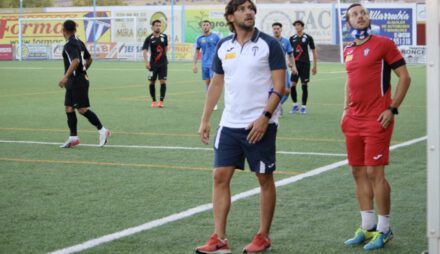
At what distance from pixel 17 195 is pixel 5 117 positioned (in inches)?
419

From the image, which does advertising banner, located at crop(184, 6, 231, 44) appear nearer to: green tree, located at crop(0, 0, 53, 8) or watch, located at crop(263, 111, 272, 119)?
green tree, located at crop(0, 0, 53, 8)

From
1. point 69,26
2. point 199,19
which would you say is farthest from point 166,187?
point 199,19

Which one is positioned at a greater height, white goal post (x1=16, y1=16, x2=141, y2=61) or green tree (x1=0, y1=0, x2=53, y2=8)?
green tree (x1=0, y1=0, x2=53, y2=8)

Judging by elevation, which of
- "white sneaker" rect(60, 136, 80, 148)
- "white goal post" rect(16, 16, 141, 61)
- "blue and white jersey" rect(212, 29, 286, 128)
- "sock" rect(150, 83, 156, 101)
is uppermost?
"white goal post" rect(16, 16, 141, 61)

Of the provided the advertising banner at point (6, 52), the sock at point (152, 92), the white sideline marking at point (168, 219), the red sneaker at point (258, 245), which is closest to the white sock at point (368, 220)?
the red sneaker at point (258, 245)

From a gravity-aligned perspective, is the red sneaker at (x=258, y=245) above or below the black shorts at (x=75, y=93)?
below

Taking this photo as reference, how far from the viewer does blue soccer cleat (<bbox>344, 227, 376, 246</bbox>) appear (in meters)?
7.55

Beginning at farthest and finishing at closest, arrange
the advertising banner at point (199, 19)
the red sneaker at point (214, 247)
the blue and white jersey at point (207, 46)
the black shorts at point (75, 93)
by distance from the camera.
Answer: the advertising banner at point (199, 19), the blue and white jersey at point (207, 46), the black shorts at point (75, 93), the red sneaker at point (214, 247)

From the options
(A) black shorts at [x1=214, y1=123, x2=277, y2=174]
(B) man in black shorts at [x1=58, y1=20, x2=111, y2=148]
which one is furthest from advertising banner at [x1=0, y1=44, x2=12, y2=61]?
(A) black shorts at [x1=214, y1=123, x2=277, y2=174]

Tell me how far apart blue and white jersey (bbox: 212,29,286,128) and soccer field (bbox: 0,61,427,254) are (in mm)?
1101

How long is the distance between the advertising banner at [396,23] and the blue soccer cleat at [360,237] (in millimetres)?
49706

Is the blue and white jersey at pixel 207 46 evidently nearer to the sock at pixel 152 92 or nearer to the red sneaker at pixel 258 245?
the sock at pixel 152 92

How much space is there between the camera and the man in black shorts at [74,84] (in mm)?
14570

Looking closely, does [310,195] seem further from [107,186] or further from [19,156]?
[19,156]
